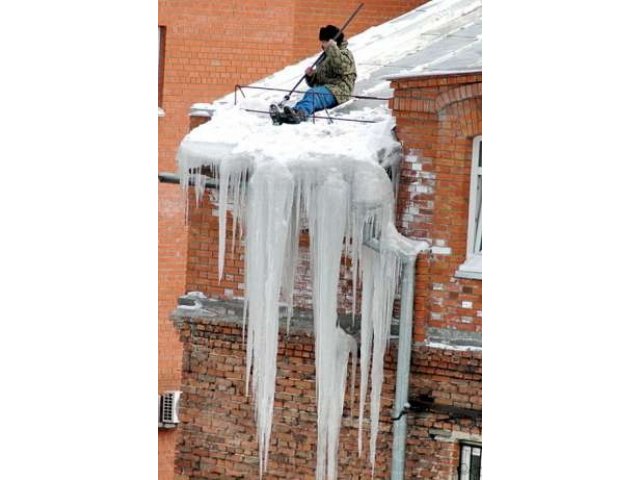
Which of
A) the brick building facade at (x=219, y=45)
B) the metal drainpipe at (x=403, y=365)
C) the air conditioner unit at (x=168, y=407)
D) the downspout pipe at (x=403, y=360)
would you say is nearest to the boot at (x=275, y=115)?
the downspout pipe at (x=403, y=360)

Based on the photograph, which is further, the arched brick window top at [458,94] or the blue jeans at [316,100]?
the blue jeans at [316,100]

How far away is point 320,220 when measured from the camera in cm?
752

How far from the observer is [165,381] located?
9.21 m

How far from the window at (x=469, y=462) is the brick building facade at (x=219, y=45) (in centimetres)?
198

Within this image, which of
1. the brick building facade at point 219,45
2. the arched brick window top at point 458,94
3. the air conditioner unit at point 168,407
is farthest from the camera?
the air conditioner unit at point 168,407

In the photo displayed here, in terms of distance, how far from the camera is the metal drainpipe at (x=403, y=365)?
7.51 metres

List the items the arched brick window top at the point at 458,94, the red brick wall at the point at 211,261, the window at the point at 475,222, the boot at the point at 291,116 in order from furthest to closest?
the red brick wall at the point at 211,261, the boot at the point at 291,116, the window at the point at 475,222, the arched brick window top at the point at 458,94

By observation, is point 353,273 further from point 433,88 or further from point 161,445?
point 161,445

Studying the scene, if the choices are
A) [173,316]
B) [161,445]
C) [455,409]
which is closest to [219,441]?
[173,316]

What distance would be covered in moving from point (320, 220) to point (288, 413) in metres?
0.96

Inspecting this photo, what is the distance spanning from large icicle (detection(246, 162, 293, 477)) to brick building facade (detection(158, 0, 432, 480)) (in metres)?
1.24

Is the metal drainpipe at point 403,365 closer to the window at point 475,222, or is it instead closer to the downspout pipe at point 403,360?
the downspout pipe at point 403,360

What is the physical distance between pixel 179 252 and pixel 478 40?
6.46 feet

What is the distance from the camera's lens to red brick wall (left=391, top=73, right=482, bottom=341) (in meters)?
7.43
